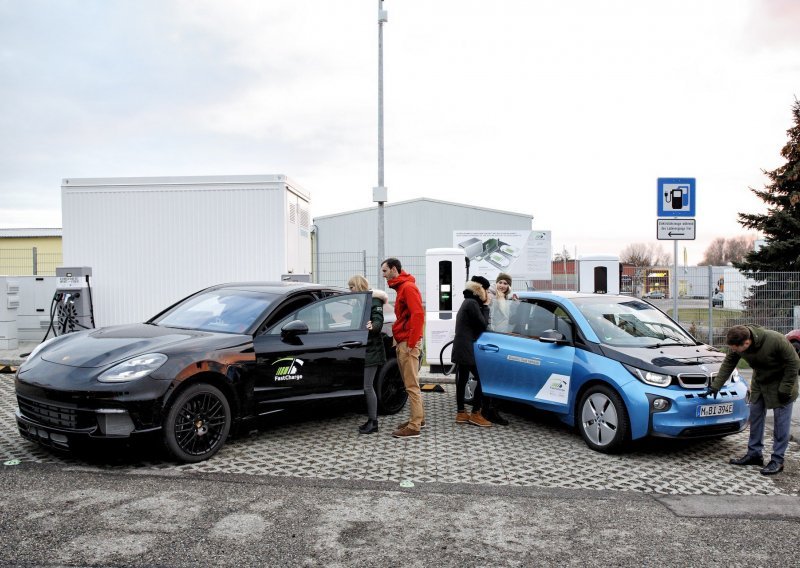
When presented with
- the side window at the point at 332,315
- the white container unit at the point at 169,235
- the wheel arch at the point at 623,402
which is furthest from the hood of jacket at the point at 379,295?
the white container unit at the point at 169,235

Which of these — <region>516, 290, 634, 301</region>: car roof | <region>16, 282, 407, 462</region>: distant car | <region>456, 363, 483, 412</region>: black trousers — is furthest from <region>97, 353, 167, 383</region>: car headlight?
<region>516, 290, 634, 301</region>: car roof

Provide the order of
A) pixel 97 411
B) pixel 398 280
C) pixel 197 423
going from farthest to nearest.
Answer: pixel 398 280
pixel 197 423
pixel 97 411

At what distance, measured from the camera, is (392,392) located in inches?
306

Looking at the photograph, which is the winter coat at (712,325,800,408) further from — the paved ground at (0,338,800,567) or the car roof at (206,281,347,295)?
the car roof at (206,281,347,295)

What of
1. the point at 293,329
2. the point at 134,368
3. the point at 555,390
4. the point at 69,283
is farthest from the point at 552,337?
the point at 69,283

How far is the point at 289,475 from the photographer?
17.8ft

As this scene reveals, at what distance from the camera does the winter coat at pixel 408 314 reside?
682 cm

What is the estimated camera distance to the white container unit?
488 inches

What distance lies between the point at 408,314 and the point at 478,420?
1.50m

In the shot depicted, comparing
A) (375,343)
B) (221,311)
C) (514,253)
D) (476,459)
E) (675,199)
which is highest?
(675,199)

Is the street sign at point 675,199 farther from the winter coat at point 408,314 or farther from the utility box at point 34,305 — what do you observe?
the utility box at point 34,305

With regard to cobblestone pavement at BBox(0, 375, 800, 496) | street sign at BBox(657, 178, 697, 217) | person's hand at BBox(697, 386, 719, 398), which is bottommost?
cobblestone pavement at BBox(0, 375, 800, 496)

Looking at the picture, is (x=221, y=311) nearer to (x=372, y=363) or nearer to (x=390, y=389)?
(x=372, y=363)

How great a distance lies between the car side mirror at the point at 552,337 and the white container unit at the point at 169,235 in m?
6.61
